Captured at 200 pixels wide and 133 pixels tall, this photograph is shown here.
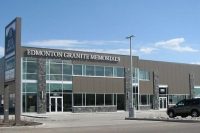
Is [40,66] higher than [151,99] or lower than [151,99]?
higher

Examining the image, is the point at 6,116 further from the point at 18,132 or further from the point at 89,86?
the point at 89,86

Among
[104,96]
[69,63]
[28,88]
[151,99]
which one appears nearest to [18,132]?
[28,88]

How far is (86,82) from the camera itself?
5806cm

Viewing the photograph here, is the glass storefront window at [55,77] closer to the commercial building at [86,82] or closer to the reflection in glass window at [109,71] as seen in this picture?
the commercial building at [86,82]

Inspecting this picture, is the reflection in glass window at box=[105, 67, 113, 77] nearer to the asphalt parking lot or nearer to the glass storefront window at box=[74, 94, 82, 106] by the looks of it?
the glass storefront window at box=[74, 94, 82, 106]

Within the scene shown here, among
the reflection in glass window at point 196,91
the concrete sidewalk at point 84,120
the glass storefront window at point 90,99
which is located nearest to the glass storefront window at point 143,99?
the glass storefront window at point 90,99

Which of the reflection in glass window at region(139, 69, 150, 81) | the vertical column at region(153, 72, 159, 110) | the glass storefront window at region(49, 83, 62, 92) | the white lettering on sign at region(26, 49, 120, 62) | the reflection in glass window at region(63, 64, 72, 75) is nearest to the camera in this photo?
the white lettering on sign at region(26, 49, 120, 62)

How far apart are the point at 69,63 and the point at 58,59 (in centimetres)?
182

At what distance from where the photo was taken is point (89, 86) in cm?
5847

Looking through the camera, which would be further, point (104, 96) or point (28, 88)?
point (104, 96)

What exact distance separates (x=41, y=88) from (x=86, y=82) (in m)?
6.95

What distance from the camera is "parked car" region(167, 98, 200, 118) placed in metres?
38.4

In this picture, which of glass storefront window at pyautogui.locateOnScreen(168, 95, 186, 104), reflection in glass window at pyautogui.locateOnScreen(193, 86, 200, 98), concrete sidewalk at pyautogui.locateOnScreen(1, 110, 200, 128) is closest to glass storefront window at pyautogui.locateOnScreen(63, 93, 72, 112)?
concrete sidewalk at pyautogui.locateOnScreen(1, 110, 200, 128)

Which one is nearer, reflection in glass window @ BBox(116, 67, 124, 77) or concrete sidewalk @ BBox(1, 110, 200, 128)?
concrete sidewalk @ BBox(1, 110, 200, 128)
